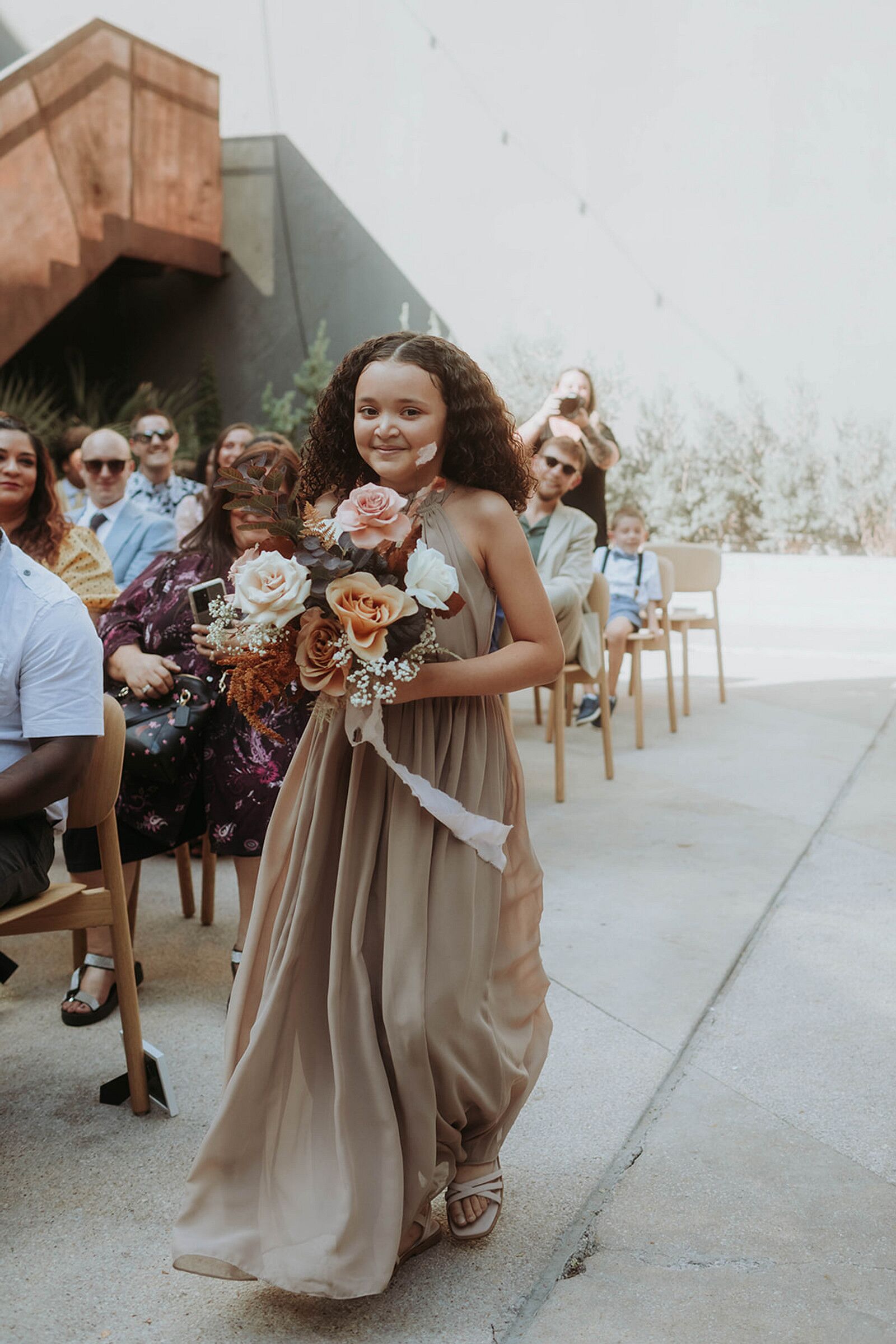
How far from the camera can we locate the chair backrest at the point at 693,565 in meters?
7.85

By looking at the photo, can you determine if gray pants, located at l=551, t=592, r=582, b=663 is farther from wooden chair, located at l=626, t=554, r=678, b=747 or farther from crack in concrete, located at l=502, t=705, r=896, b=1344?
crack in concrete, located at l=502, t=705, r=896, b=1344

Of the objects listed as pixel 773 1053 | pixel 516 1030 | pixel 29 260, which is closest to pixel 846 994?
pixel 773 1053

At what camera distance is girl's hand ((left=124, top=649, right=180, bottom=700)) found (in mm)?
3258

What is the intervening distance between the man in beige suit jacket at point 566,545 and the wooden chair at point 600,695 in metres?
0.05

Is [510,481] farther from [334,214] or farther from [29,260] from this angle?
[334,214]

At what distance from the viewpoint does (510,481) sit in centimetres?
216

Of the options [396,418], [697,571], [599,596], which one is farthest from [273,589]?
[697,571]

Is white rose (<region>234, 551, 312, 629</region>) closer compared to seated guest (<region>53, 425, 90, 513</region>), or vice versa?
white rose (<region>234, 551, 312, 629</region>)

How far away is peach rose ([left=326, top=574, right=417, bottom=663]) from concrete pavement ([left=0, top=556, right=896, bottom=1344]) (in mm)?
1096

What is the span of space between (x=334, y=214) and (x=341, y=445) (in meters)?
12.6

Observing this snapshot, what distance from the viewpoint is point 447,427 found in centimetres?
210

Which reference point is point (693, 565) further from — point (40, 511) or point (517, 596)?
point (517, 596)

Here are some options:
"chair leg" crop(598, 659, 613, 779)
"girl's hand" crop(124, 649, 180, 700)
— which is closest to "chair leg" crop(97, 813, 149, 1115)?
"girl's hand" crop(124, 649, 180, 700)

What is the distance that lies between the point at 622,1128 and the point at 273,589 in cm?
151
